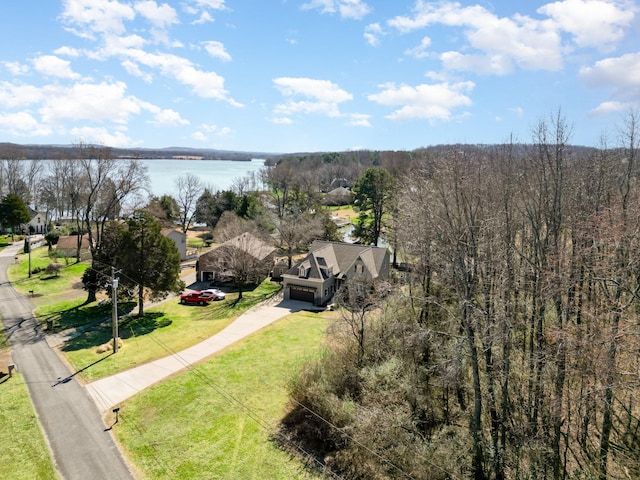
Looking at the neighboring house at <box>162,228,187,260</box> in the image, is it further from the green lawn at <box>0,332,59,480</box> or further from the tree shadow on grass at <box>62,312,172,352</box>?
the green lawn at <box>0,332,59,480</box>

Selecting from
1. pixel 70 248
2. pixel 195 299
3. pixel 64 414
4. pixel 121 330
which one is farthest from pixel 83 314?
pixel 70 248

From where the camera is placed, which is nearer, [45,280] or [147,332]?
[147,332]

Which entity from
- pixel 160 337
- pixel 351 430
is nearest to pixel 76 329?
pixel 160 337

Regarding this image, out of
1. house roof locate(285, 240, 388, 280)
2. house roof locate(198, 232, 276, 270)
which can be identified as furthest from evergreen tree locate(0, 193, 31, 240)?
house roof locate(285, 240, 388, 280)

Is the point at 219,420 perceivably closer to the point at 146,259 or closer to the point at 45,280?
the point at 146,259

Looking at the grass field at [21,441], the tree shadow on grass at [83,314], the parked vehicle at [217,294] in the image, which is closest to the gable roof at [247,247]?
the parked vehicle at [217,294]
